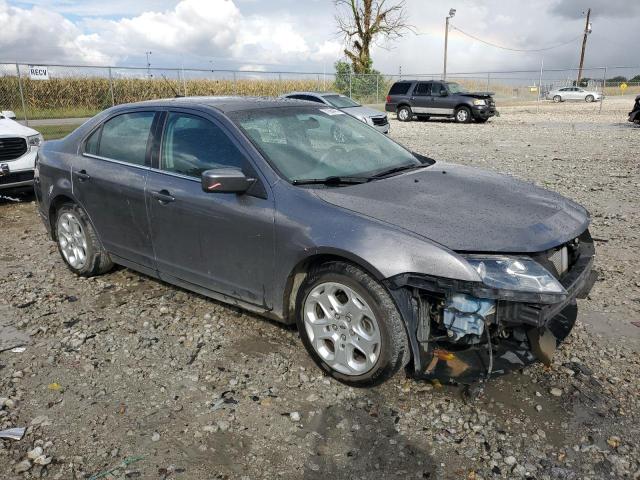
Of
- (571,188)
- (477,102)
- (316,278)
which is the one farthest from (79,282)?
A: (477,102)

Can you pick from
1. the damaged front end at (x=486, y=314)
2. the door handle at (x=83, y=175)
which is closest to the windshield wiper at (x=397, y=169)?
the damaged front end at (x=486, y=314)

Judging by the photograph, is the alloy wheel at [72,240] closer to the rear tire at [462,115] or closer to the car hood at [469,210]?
the car hood at [469,210]

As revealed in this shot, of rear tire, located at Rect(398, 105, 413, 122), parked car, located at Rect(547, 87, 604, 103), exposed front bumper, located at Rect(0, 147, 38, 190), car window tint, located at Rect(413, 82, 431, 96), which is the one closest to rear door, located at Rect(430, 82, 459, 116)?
car window tint, located at Rect(413, 82, 431, 96)

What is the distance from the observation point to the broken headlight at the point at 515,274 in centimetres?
273

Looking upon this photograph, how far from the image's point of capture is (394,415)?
117 inches

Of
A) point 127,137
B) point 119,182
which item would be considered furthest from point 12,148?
point 119,182

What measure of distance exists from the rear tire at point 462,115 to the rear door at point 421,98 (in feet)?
4.35

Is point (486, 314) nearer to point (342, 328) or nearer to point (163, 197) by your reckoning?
point (342, 328)

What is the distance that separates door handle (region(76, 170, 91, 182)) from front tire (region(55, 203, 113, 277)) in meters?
0.30

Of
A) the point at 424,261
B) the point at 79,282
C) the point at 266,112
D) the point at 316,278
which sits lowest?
the point at 79,282

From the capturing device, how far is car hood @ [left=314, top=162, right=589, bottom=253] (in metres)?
2.87

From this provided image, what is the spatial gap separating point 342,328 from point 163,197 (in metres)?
1.68

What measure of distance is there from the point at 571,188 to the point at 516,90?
40775 millimetres

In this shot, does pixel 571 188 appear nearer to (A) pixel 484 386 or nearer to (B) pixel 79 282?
(A) pixel 484 386
